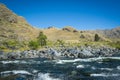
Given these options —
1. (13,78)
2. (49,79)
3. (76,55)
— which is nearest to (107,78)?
(49,79)

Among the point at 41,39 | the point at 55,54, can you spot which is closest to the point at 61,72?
the point at 55,54

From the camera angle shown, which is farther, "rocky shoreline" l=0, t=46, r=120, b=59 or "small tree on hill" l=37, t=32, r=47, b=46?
"small tree on hill" l=37, t=32, r=47, b=46

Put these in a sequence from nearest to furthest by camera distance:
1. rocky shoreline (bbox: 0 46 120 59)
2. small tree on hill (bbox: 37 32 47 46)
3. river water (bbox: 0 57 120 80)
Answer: river water (bbox: 0 57 120 80), rocky shoreline (bbox: 0 46 120 59), small tree on hill (bbox: 37 32 47 46)

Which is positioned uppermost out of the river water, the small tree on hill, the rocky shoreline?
the small tree on hill

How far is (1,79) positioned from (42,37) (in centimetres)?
10734

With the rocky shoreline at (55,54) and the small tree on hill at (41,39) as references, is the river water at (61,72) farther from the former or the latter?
the small tree on hill at (41,39)

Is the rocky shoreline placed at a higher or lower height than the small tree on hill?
A: lower

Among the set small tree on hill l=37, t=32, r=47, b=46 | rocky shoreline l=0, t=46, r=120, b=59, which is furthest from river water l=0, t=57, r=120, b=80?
small tree on hill l=37, t=32, r=47, b=46

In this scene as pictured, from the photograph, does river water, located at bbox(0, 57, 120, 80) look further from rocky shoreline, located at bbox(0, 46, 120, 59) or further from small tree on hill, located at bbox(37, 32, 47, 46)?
small tree on hill, located at bbox(37, 32, 47, 46)

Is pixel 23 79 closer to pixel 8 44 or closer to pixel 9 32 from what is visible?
pixel 8 44

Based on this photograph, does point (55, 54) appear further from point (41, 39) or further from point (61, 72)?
Result: point (41, 39)

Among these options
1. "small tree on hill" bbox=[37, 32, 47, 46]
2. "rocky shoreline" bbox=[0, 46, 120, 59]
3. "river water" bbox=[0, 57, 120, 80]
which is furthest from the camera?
"small tree on hill" bbox=[37, 32, 47, 46]

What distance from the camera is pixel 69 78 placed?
3347cm

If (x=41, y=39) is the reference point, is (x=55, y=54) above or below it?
below
